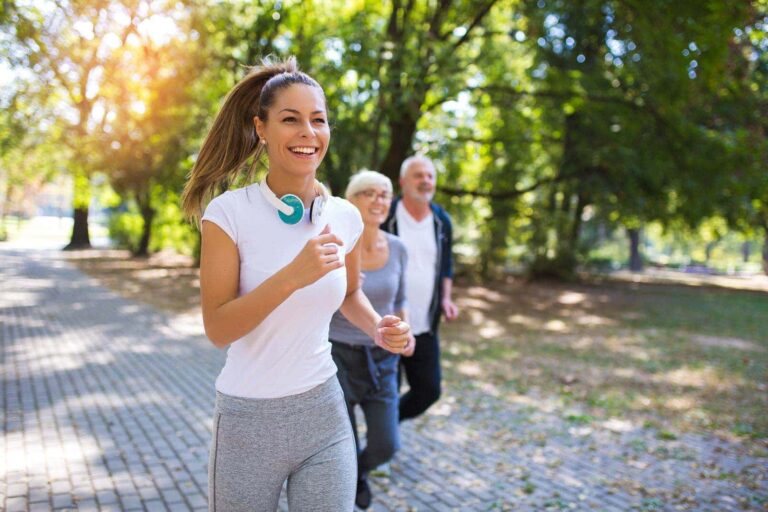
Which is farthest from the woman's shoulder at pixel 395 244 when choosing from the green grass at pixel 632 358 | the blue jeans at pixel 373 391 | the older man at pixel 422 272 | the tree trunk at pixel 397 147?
the tree trunk at pixel 397 147

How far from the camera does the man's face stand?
5.16 meters

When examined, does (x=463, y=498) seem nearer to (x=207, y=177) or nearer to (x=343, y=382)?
(x=343, y=382)

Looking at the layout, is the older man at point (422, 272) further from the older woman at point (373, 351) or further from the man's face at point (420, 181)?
the older woman at point (373, 351)

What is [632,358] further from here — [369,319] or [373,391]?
[369,319]

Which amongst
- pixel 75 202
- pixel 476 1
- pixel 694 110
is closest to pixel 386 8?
pixel 476 1

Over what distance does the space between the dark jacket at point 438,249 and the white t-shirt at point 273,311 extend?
3.01 meters

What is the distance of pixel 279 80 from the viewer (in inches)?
84.7

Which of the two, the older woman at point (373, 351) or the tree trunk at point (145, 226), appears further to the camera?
the tree trunk at point (145, 226)

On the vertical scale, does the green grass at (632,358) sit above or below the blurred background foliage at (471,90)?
below

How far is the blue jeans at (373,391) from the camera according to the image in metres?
4.15

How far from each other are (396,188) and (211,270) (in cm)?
1275

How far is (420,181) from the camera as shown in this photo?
203 inches

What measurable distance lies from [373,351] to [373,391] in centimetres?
26

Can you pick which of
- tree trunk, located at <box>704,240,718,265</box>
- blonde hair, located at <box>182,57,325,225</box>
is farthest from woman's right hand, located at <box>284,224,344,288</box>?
tree trunk, located at <box>704,240,718,265</box>
